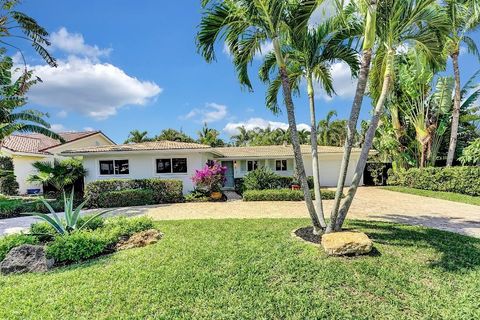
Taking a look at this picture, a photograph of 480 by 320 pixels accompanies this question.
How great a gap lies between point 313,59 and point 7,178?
2636cm

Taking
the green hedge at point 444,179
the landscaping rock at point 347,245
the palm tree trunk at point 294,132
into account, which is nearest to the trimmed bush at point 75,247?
the palm tree trunk at point 294,132

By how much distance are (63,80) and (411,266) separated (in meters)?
20.0

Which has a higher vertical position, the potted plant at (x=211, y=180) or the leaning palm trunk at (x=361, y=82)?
the leaning palm trunk at (x=361, y=82)

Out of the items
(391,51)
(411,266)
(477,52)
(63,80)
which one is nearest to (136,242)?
(411,266)

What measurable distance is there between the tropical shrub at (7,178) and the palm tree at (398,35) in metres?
26.9

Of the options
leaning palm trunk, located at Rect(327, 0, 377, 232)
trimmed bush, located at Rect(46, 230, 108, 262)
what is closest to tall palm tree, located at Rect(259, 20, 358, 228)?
leaning palm trunk, located at Rect(327, 0, 377, 232)

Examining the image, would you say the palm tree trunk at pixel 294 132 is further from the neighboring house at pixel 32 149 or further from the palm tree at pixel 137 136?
the palm tree at pixel 137 136

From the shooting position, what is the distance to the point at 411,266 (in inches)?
223

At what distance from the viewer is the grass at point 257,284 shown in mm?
4355

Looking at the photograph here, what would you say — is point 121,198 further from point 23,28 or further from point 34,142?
point 34,142

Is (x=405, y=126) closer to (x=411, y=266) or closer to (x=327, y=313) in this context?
(x=411, y=266)

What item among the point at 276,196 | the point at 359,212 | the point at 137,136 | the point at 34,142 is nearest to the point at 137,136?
the point at 137,136

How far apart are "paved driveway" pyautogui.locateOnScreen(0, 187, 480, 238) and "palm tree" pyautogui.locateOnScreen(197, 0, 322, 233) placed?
5.24m

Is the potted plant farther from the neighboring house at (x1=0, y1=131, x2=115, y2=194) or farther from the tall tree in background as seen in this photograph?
the tall tree in background
